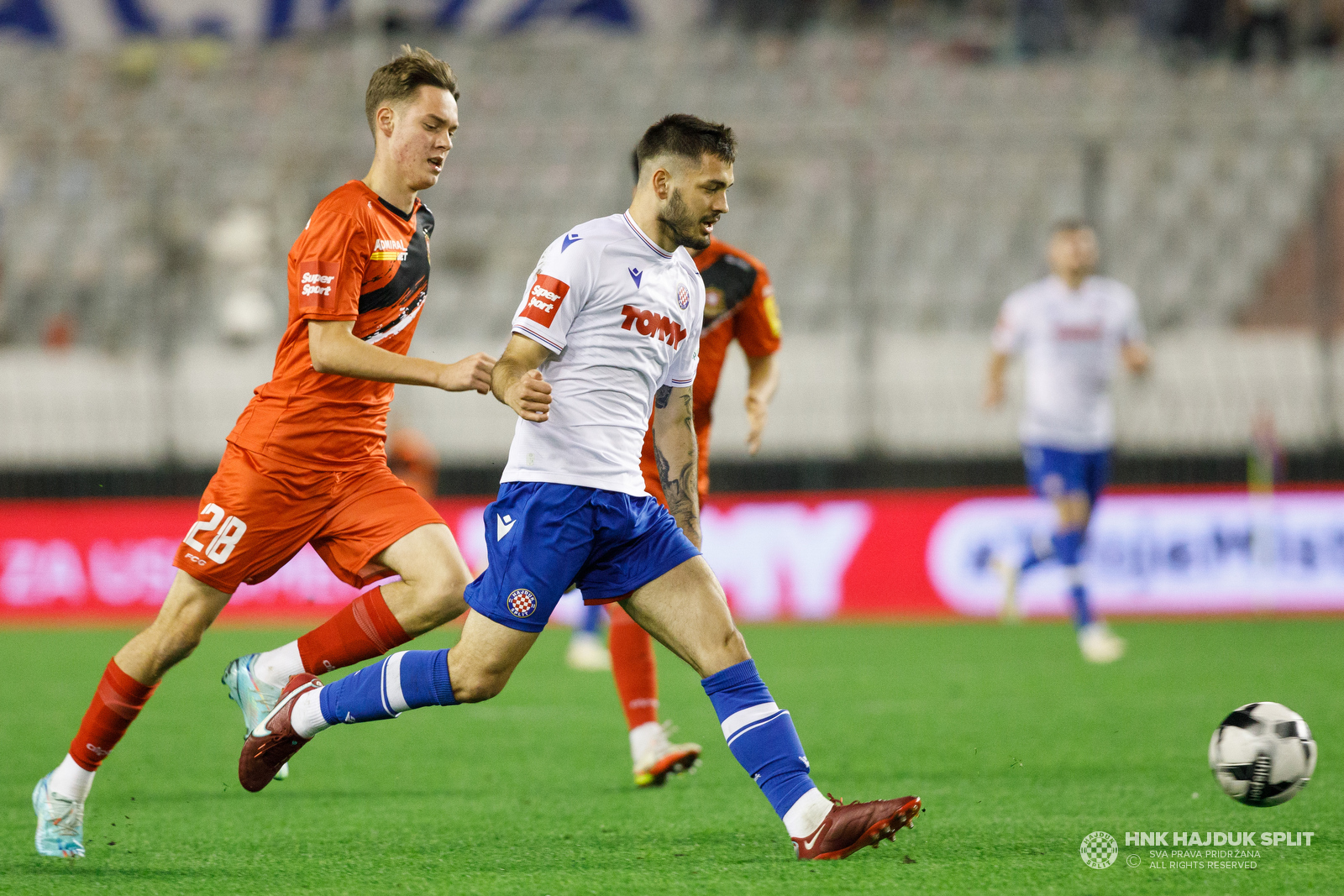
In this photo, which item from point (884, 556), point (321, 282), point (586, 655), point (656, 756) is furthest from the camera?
point (884, 556)

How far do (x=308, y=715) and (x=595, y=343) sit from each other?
52.4 inches

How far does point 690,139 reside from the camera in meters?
4.09

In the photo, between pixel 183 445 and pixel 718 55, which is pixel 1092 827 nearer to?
pixel 183 445

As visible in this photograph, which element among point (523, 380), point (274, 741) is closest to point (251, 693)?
point (274, 741)

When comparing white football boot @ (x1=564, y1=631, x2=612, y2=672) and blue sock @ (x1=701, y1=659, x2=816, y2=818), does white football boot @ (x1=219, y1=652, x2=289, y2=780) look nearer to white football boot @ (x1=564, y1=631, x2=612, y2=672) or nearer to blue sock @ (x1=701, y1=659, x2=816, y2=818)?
blue sock @ (x1=701, y1=659, x2=816, y2=818)

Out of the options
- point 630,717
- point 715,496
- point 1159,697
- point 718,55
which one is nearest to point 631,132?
point 718,55

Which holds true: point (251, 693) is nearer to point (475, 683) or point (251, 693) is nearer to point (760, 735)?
point (475, 683)

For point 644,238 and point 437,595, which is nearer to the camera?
point 644,238

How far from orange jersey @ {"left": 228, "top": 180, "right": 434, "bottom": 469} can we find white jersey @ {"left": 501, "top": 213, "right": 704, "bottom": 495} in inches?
24.1

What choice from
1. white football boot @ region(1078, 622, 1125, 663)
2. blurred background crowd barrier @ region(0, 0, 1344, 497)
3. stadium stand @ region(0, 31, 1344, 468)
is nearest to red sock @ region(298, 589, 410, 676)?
white football boot @ region(1078, 622, 1125, 663)

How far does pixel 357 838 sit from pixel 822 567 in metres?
8.55

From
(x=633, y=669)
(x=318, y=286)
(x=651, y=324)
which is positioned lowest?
(x=633, y=669)

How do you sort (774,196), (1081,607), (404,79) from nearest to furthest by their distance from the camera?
(404,79), (1081,607), (774,196)

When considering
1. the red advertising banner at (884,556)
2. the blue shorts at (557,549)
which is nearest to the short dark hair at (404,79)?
the blue shorts at (557,549)
